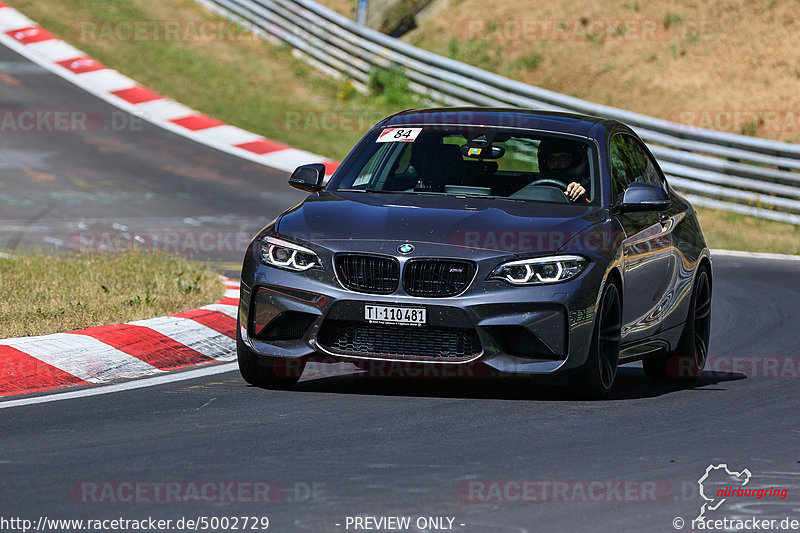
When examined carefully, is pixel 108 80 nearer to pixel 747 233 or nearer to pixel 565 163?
pixel 747 233

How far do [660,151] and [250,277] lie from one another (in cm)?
1389

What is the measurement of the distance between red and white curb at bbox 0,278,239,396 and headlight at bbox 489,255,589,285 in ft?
7.77

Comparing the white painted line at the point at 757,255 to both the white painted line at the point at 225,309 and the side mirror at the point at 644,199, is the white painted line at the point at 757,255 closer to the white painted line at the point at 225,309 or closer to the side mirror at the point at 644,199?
the white painted line at the point at 225,309

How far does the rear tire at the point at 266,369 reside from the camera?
26.8 ft

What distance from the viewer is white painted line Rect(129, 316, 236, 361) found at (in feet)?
31.1

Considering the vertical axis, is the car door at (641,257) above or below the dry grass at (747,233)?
above

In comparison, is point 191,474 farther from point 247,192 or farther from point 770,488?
point 247,192

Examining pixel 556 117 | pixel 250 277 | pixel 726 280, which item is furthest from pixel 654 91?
pixel 250 277

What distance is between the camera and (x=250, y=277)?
803 centimetres

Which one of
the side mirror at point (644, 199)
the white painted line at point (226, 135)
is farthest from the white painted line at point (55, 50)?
the side mirror at point (644, 199)

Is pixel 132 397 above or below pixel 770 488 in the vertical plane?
below

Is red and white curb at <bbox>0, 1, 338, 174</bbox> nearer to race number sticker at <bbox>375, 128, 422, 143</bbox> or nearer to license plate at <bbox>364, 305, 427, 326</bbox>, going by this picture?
race number sticker at <bbox>375, 128, 422, 143</bbox>

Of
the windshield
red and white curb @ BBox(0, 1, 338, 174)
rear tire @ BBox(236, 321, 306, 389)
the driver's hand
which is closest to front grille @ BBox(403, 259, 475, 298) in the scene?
rear tire @ BBox(236, 321, 306, 389)

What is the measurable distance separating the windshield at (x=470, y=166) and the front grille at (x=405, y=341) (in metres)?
1.25
